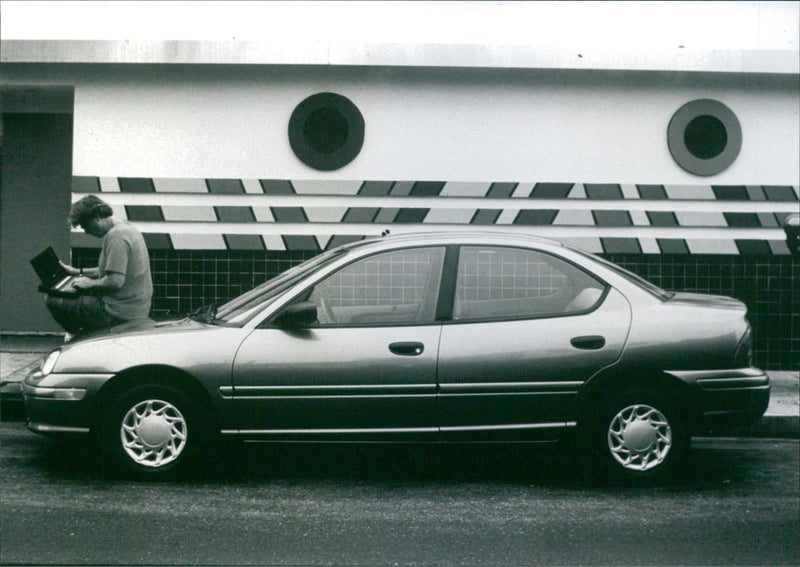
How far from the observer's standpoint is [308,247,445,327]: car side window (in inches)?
263

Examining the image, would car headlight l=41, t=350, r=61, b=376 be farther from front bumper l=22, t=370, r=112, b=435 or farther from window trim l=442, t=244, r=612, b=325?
window trim l=442, t=244, r=612, b=325

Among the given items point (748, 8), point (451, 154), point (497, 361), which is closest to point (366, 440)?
point (497, 361)

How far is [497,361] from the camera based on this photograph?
6523 millimetres

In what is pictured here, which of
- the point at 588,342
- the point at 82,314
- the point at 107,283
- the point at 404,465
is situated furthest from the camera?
the point at 82,314

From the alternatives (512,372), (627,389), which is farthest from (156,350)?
(627,389)

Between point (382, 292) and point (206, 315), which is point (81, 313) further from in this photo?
point (382, 292)

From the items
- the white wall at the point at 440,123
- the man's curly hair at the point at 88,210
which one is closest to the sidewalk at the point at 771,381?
the man's curly hair at the point at 88,210

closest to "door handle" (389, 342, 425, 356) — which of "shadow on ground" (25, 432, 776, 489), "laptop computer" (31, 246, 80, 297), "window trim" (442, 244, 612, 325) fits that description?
"window trim" (442, 244, 612, 325)

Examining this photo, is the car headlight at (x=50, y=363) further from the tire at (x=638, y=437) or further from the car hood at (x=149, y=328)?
the tire at (x=638, y=437)

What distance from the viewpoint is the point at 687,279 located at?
11.2 m

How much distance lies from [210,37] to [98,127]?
1.45 m

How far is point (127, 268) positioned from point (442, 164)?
3.97 meters

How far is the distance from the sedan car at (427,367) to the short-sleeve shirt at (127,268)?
4.48ft

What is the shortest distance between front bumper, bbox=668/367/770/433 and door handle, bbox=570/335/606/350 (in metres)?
0.47
